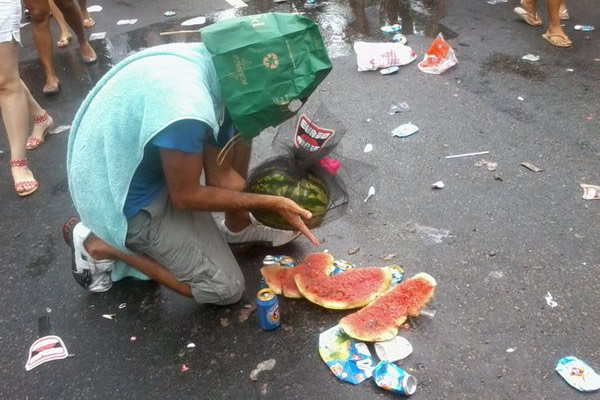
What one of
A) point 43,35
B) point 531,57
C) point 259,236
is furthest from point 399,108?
point 43,35

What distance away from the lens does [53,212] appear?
11.6 feet

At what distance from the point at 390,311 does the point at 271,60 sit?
1.34 metres

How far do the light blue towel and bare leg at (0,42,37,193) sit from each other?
63.7 inches

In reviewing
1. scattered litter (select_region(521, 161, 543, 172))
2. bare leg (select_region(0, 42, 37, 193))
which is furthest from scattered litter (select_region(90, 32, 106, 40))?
scattered litter (select_region(521, 161, 543, 172))

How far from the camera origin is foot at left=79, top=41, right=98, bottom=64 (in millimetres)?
5620

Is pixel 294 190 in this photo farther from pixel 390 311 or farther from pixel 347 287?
pixel 390 311

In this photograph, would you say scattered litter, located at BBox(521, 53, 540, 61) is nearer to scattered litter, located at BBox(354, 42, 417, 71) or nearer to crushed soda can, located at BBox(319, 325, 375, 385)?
scattered litter, located at BBox(354, 42, 417, 71)

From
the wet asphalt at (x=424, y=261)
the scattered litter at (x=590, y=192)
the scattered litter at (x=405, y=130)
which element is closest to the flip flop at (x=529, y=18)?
the wet asphalt at (x=424, y=261)

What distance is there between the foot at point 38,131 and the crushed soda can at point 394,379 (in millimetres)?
3565

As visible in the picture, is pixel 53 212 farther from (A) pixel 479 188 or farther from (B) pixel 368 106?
(A) pixel 479 188

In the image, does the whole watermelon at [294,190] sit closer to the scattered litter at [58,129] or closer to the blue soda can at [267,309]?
the blue soda can at [267,309]

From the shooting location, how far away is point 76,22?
523 cm

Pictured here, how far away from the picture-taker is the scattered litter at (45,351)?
2.46 m

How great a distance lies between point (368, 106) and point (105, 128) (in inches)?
107
